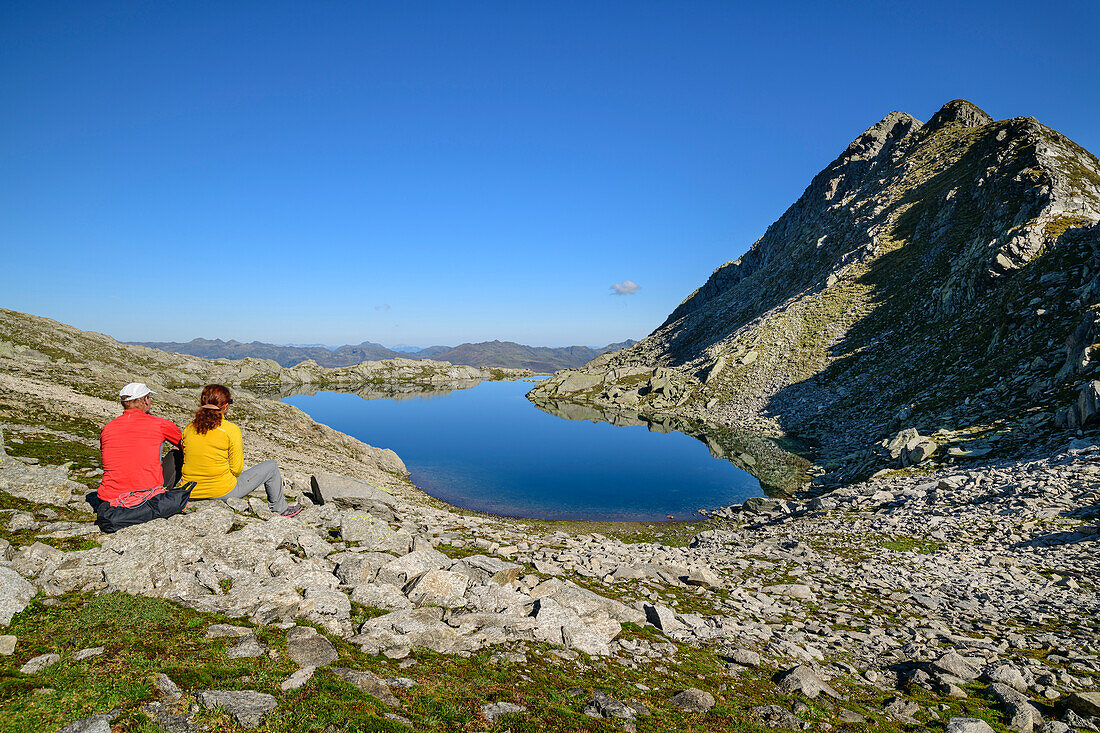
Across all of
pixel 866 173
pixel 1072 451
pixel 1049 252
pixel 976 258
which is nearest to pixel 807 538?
pixel 1072 451

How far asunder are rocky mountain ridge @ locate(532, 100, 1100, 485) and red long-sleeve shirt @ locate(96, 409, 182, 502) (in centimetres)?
4168

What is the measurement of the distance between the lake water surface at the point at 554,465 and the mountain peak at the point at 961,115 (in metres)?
112

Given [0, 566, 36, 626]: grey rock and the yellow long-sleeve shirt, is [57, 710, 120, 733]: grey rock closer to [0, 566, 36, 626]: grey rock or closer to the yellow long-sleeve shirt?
[0, 566, 36, 626]: grey rock

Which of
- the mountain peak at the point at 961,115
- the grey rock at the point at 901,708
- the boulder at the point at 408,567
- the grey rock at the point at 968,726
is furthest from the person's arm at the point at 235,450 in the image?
the mountain peak at the point at 961,115

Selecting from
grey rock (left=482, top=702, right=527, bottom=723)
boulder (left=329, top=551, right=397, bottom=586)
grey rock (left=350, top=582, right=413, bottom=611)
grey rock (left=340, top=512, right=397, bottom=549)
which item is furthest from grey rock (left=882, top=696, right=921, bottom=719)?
grey rock (left=340, top=512, right=397, bottom=549)

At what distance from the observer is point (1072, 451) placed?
2398 cm

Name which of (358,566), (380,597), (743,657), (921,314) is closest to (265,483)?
(358,566)

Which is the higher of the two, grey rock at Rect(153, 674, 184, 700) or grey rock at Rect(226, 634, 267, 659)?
grey rock at Rect(153, 674, 184, 700)

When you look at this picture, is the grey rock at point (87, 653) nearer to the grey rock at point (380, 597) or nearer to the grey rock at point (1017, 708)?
the grey rock at point (380, 597)

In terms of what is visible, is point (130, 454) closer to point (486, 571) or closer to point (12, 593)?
point (12, 593)

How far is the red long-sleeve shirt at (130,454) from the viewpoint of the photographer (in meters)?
11.1

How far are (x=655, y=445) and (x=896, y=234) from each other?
74808mm

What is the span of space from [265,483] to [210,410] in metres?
3.57

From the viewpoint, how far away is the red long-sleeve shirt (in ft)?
36.4
